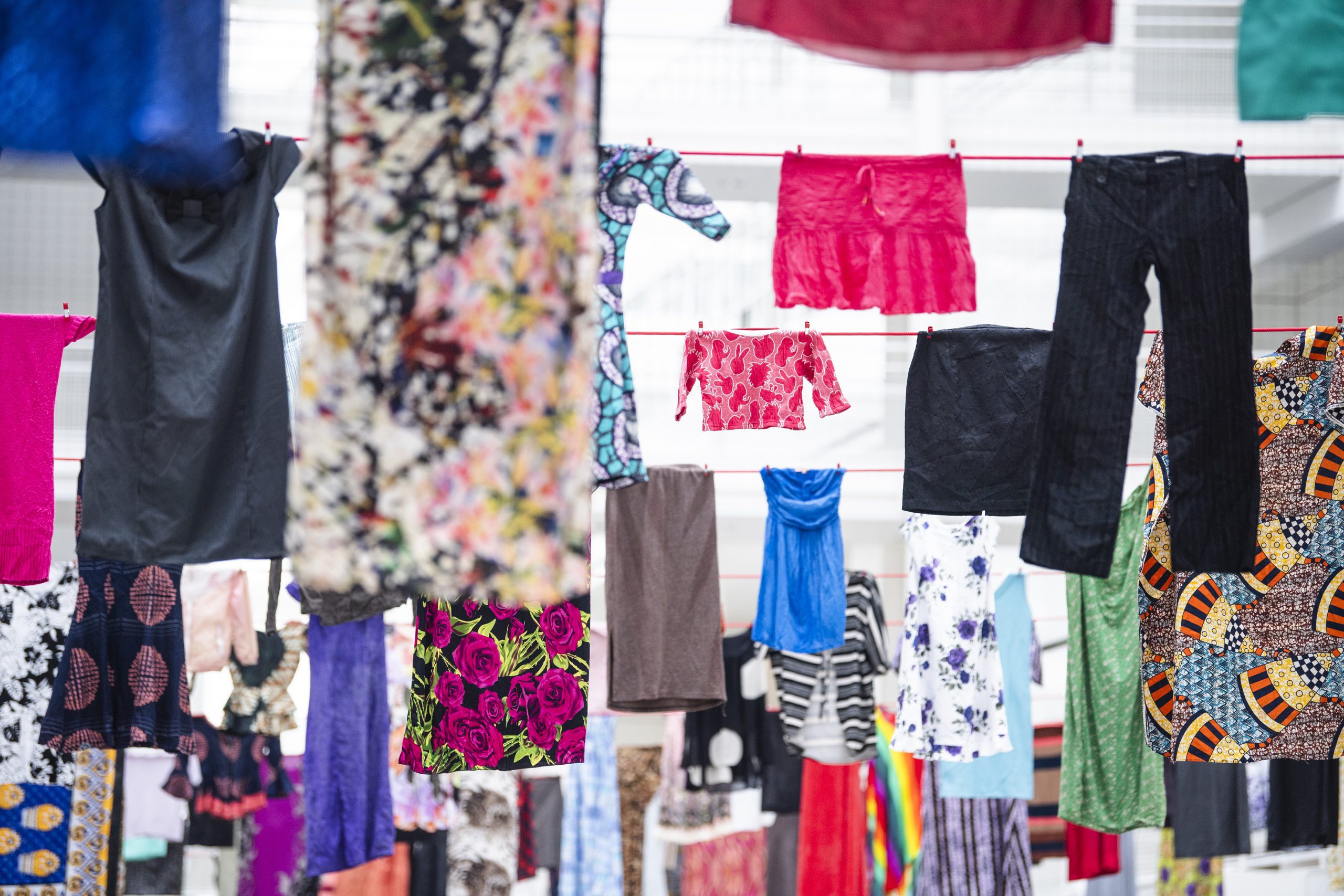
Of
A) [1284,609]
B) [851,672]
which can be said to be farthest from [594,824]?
[1284,609]

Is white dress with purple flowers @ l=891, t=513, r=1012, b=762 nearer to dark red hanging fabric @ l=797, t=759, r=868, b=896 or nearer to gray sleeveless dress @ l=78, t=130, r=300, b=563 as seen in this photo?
dark red hanging fabric @ l=797, t=759, r=868, b=896

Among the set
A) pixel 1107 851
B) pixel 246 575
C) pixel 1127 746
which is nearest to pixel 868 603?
pixel 1127 746

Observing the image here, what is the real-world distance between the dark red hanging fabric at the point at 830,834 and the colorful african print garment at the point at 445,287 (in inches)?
256

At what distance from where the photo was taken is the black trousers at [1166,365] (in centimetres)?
353

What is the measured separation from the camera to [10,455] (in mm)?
4113

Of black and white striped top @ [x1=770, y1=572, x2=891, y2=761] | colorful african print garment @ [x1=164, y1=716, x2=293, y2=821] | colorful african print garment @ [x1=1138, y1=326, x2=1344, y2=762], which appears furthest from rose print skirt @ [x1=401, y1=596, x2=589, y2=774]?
colorful african print garment @ [x1=164, y1=716, x2=293, y2=821]

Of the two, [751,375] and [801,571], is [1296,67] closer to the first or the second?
[751,375]

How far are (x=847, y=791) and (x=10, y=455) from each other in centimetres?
562

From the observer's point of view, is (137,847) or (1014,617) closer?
(1014,617)

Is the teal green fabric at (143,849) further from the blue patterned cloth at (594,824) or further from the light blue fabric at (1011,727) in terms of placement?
the light blue fabric at (1011,727)

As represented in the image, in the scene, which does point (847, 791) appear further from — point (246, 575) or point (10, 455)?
point (10, 455)

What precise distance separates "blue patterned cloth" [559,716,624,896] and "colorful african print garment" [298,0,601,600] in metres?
6.21

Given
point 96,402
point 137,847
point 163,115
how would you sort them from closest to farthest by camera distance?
point 163,115 → point 96,402 → point 137,847

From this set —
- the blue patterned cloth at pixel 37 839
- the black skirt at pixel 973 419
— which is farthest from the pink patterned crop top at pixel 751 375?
the blue patterned cloth at pixel 37 839
